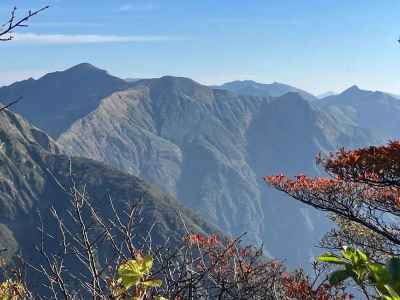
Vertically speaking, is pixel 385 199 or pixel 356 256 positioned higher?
pixel 356 256

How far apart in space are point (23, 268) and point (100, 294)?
1.90m

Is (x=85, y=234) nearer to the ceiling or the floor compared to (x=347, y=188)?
nearer to the ceiling

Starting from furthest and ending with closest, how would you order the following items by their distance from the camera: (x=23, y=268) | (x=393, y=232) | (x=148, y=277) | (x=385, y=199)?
(x=393, y=232)
(x=385, y=199)
(x=23, y=268)
(x=148, y=277)

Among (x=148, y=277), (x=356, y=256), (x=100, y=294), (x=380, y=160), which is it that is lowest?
(x=380, y=160)

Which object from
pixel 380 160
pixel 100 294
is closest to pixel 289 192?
pixel 380 160

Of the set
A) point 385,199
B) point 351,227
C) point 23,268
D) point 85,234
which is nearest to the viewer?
point 85,234

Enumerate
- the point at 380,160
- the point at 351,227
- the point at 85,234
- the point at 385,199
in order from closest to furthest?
the point at 85,234, the point at 380,160, the point at 385,199, the point at 351,227

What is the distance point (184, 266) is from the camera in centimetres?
491

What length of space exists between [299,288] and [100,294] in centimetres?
563

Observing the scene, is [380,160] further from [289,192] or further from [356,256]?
[356,256]

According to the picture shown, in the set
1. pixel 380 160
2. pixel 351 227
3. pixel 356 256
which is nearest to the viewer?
pixel 356 256

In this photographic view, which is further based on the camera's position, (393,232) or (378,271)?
(393,232)

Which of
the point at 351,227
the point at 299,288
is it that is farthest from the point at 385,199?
the point at 299,288

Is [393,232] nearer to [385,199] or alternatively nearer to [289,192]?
[385,199]
